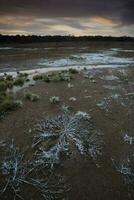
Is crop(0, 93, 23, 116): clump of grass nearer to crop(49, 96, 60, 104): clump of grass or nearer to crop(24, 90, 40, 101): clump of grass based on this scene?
crop(24, 90, 40, 101): clump of grass

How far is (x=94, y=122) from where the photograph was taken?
837cm

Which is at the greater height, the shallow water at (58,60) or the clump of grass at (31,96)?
the clump of grass at (31,96)

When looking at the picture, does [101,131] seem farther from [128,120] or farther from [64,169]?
[64,169]

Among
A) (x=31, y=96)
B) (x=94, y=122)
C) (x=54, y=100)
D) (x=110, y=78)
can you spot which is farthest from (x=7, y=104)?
(x=110, y=78)

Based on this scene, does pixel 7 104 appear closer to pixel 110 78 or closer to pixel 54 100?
pixel 54 100

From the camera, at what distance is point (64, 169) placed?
252 inches

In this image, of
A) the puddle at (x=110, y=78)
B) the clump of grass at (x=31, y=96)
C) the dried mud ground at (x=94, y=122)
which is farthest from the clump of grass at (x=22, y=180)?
the puddle at (x=110, y=78)

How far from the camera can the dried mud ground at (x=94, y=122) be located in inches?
239

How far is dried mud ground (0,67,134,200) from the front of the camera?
6078 millimetres

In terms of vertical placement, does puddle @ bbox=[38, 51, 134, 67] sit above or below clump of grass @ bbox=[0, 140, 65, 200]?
above

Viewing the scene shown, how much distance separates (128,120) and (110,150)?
1.93m

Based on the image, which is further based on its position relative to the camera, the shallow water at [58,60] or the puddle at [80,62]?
the puddle at [80,62]

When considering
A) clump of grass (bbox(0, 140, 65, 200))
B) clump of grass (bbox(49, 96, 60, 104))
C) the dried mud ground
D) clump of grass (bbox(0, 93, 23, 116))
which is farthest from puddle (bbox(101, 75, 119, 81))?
clump of grass (bbox(0, 140, 65, 200))

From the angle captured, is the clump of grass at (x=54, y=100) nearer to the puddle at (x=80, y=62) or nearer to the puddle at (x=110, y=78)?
the puddle at (x=110, y=78)
